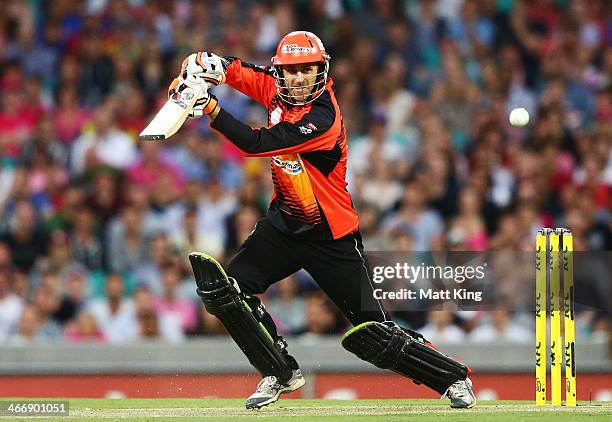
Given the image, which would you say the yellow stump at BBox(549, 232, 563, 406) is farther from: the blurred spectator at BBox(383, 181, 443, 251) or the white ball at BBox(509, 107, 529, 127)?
the blurred spectator at BBox(383, 181, 443, 251)

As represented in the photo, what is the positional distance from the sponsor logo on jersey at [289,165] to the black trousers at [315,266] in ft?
1.29

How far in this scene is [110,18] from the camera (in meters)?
14.9

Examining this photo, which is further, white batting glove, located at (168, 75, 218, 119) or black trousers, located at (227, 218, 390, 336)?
black trousers, located at (227, 218, 390, 336)

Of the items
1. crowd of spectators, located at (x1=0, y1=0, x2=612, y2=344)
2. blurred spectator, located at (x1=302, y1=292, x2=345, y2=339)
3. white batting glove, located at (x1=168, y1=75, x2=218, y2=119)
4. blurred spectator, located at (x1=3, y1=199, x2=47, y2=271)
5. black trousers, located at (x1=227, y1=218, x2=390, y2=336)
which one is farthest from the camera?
blurred spectator, located at (x1=3, y1=199, x2=47, y2=271)

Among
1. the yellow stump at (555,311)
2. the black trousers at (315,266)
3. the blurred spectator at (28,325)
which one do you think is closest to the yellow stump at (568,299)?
the yellow stump at (555,311)

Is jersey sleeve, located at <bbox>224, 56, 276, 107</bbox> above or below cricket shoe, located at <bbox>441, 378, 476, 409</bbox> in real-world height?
above

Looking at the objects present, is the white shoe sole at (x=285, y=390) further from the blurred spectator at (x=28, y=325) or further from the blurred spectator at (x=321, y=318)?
the blurred spectator at (x=28, y=325)

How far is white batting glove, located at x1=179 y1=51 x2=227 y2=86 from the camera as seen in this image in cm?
770

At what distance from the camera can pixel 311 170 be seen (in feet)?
25.7

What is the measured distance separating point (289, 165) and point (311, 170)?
5.2 inches

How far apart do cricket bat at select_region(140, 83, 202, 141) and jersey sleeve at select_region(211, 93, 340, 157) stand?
0.18 metres

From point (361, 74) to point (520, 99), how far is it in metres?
1.71

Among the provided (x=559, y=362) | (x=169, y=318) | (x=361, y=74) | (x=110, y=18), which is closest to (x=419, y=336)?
(x=559, y=362)

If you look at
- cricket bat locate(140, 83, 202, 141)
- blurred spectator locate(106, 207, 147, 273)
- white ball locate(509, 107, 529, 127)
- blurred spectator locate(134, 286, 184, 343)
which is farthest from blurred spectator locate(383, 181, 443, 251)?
cricket bat locate(140, 83, 202, 141)
